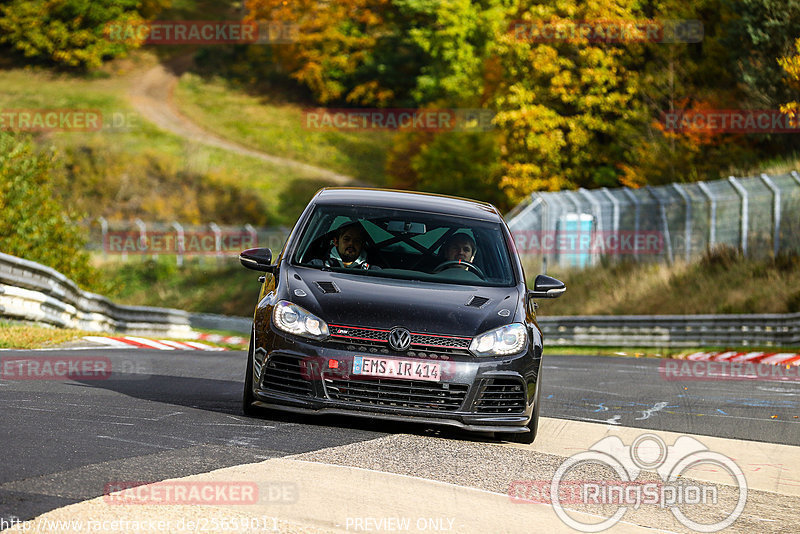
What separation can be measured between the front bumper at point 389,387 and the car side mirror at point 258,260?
88 centimetres

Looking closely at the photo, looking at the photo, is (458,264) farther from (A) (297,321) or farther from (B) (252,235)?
(B) (252,235)

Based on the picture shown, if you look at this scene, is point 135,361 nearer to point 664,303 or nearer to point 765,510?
point 765,510

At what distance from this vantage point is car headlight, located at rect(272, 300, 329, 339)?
819 cm

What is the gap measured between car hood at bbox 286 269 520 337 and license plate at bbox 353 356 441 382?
0.22 metres

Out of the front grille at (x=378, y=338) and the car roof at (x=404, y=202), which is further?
the car roof at (x=404, y=202)

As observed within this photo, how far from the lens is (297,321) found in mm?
8273

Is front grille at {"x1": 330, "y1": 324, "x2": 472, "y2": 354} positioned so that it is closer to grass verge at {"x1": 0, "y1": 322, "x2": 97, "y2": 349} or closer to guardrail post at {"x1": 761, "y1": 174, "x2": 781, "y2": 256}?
grass verge at {"x1": 0, "y1": 322, "x2": 97, "y2": 349}

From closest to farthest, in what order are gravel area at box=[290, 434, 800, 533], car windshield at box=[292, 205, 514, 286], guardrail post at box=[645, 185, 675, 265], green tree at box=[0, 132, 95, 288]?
gravel area at box=[290, 434, 800, 533] → car windshield at box=[292, 205, 514, 286] → green tree at box=[0, 132, 95, 288] → guardrail post at box=[645, 185, 675, 265]

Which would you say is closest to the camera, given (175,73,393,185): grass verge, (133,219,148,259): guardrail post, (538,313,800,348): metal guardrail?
(538,313,800,348): metal guardrail

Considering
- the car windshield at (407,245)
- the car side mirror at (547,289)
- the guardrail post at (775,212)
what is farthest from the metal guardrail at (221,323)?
the car side mirror at (547,289)

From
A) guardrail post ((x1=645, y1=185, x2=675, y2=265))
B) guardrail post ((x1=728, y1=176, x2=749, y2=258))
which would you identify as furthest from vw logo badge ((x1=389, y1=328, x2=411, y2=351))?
guardrail post ((x1=645, y1=185, x2=675, y2=265))

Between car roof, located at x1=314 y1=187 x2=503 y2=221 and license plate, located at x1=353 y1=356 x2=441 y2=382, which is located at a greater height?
car roof, located at x1=314 y1=187 x2=503 y2=221

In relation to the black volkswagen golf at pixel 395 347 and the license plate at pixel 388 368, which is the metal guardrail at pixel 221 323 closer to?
the black volkswagen golf at pixel 395 347

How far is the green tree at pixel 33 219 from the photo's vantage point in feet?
82.4
